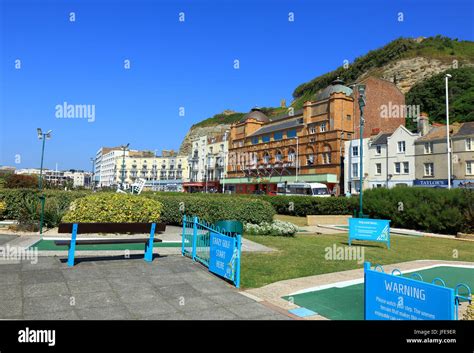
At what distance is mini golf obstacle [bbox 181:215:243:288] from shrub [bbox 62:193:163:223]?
3676 millimetres

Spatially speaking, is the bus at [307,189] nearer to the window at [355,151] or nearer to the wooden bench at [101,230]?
the window at [355,151]

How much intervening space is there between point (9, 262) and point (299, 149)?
209 feet

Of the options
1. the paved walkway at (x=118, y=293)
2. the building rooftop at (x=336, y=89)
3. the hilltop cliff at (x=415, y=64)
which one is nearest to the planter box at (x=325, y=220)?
the paved walkway at (x=118, y=293)

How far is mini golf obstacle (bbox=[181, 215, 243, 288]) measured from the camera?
7.57m

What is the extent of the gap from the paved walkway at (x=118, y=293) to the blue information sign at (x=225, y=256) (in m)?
0.21

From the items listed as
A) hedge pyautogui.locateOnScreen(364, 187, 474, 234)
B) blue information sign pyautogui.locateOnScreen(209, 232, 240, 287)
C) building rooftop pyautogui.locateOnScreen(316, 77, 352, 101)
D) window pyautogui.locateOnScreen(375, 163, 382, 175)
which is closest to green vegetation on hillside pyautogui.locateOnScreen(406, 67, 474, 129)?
building rooftop pyautogui.locateOnScreen(316, 77, 352, 101)

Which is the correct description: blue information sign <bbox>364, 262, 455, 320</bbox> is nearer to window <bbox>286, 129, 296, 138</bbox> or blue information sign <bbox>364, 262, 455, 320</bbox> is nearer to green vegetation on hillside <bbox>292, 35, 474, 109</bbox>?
window <bbox>286, 129, 296, 138</bbox>

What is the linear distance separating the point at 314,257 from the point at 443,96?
81904 millimetres

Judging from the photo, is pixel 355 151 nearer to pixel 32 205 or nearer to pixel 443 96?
pixel 443 96

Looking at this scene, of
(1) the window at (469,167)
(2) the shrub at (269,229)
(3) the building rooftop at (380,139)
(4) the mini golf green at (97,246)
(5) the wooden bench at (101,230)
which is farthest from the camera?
(3) the building rooftop at (380,139)

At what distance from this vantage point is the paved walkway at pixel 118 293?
5.56 metres

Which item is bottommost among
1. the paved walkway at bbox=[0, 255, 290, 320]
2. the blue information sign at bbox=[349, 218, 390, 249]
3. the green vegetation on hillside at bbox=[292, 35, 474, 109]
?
the paved walkway at bbox=[0, 255, 290, 320]

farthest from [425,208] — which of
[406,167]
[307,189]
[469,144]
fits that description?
[307,189]

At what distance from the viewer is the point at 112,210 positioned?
14.0 m
